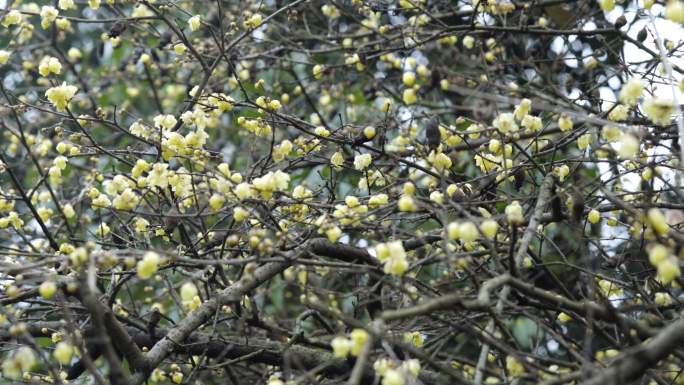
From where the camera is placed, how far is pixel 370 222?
2525mm

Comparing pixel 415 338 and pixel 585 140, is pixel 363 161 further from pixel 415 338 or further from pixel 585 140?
pixel 585 140

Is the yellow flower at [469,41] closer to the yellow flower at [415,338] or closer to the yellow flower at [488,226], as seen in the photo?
the yellow flower at [415,338]

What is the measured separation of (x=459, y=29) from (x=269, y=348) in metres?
1.61

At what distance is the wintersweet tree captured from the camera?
6.98ft

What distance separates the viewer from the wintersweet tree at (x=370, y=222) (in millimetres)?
2129

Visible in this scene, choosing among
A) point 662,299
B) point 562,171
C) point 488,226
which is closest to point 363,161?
point 562,171

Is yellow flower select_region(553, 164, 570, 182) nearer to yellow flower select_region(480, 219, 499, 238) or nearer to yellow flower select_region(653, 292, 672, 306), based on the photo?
yellow flower select_region(653, 292, 672, 306)

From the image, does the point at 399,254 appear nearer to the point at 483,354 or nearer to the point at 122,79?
the point at 483,354

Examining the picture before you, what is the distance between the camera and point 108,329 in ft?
7.94

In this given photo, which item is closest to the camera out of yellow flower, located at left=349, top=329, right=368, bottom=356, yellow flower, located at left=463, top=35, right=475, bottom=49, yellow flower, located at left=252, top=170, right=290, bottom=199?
yellow flower, located at left=349, top=329, right=368, bottom=356

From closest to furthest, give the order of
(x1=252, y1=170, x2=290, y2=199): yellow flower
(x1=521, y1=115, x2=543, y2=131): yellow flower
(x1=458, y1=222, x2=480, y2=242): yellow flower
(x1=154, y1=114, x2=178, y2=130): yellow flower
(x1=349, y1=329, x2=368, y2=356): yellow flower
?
1. (x1=349, y1=329, x2=368, y2=356): yellow flower
2. (x1=458, y1=222, x2=480, y2=242): yellow flower
3. (x1=252, y1=170, x2=290, y2=199): yellow flower
4. (x1=521, y1=115, x2=543, y2=131): yellow flower
5. (x1=154, y1=114, x2=178, y2=130): yellow flower

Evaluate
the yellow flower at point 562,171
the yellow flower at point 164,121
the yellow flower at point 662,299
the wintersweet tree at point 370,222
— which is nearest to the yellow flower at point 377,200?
the wintersweet tree at point 370,222

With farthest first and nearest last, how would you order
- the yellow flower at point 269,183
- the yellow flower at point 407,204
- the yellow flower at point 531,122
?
the yellow flower at point 531,122 < the yellow flower at point 269,183 < the yellow flower at point 407,204

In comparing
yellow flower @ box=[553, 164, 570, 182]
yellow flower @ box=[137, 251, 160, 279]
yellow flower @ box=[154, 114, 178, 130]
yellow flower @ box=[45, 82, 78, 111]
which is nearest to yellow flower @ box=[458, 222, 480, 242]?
yellow flower @ box=[137, 251, 160, 279]
